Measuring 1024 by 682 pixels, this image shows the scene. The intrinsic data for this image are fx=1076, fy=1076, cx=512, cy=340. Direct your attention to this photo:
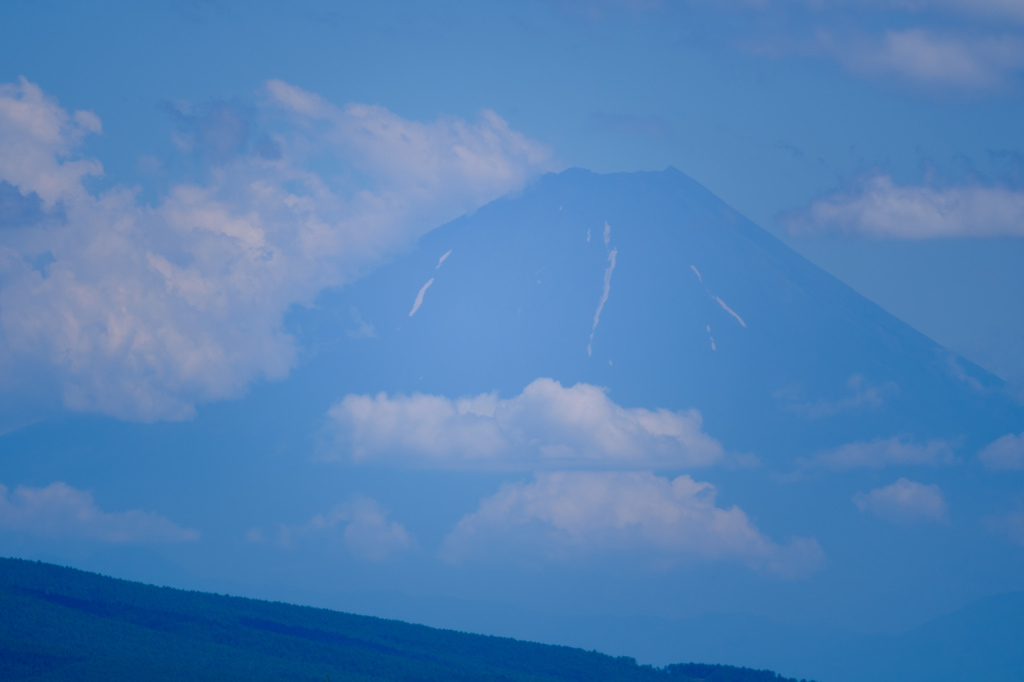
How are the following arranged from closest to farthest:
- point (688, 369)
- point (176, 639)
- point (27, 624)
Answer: point (27, 624) → point (176, 639) → point (688, 369)

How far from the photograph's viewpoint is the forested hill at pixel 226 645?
56.3 meters

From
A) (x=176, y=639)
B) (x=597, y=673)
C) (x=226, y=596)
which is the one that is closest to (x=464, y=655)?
(x=597, y=673)

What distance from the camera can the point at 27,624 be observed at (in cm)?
6084

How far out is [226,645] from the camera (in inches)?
2606

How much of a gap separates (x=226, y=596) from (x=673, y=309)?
133157 mm

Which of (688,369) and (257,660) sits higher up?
(688,369)

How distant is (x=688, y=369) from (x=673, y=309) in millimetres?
12981

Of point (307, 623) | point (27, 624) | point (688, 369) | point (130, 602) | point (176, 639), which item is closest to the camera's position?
point (27, 624)

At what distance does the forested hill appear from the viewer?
56.3 meters

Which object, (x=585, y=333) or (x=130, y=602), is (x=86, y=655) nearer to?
(x=130, y=602)

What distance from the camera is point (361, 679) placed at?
206 ft

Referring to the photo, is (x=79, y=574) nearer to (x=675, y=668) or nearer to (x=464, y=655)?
(x=464, y=655)

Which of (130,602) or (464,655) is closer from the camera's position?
(130,602)

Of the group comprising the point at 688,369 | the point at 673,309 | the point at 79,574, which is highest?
the point at 673,309
